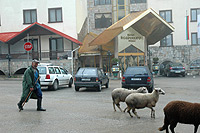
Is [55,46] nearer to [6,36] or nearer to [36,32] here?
[36,32]

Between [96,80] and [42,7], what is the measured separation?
2143cm

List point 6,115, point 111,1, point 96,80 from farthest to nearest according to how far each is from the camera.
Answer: point 111,1, point 96,80, point 6,115

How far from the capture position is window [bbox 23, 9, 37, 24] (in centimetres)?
3519

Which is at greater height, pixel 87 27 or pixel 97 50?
pixel 87 27

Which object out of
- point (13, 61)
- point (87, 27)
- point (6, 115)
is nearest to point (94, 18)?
point (87, 27)

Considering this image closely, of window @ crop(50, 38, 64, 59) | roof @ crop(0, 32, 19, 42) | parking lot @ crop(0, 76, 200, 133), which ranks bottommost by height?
parking lot @ crop(0, 76, 200, 133)

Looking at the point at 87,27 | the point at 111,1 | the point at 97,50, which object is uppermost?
the point at 111,1

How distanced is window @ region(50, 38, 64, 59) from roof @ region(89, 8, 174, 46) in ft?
19.5

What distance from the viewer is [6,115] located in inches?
360

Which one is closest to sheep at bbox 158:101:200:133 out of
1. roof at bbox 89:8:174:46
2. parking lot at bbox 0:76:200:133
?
parking lot at bbox 0:76:200:133

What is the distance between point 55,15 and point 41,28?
3.30 metres

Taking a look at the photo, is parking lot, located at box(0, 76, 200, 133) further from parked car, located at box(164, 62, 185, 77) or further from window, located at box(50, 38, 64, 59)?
window, located at box(50, 38, 64, 59)

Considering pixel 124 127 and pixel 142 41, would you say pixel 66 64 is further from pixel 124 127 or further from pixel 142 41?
pixel 124 127

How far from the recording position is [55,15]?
34656mm
